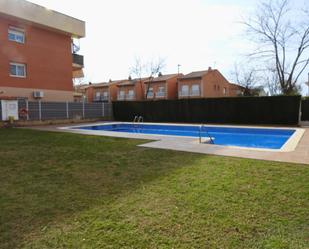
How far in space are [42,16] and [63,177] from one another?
1961 centimetres

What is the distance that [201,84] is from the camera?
1547 inches

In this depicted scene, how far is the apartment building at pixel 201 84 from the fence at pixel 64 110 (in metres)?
18.3

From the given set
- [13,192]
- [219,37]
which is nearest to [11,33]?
[219,37]

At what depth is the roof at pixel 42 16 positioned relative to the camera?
1831cm

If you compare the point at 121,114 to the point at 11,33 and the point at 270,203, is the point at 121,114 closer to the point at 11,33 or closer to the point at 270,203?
the point at 11,33

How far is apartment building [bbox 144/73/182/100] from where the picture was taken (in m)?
42.2

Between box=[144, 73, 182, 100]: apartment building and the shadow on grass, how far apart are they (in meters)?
34.4

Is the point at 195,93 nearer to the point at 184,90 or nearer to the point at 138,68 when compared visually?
the point at 184,90

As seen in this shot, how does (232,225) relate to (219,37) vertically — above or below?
below

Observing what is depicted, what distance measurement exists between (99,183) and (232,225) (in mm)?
2538

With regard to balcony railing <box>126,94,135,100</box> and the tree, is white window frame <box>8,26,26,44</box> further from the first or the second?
balcony railing <box>126,94,135,100</box>

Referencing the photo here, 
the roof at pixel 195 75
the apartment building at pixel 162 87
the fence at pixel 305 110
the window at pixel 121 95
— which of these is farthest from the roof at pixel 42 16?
the window at pixel 121 95

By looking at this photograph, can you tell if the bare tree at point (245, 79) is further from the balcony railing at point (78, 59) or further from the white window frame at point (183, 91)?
the balcony railing at point (78, 59)

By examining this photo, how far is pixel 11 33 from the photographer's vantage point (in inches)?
757
